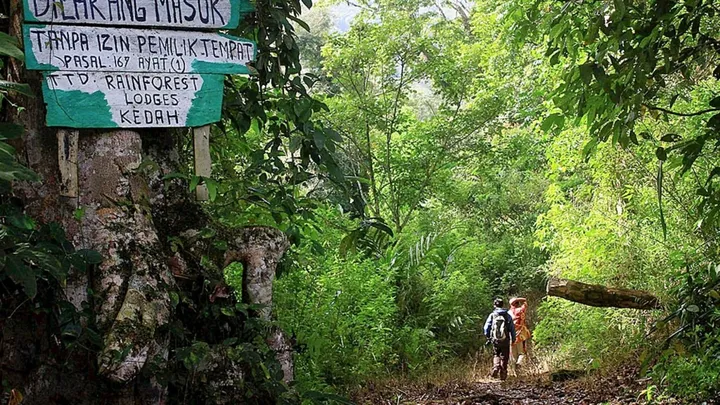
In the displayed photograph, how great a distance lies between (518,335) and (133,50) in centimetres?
818

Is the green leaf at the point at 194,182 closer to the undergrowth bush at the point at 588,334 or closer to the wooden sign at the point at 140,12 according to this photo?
the wooden sign at the point at 140,12

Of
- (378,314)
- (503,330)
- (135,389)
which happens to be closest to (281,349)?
(135,389)

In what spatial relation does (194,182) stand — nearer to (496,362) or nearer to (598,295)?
(598,295)

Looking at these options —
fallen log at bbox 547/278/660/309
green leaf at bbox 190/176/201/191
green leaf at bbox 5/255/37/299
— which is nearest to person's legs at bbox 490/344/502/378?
fallen log at bbox 547/278/660/309

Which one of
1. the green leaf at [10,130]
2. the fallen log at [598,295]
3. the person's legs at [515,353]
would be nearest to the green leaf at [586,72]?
the green leaf at [10,130]

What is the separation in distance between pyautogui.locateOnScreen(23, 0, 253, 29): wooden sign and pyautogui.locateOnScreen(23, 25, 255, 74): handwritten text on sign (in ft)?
0.11

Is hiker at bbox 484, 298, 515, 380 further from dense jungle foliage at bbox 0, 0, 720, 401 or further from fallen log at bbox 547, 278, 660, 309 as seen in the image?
fallen log at bbox 547, 278, 660, 309

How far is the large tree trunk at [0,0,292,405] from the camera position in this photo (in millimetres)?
2387

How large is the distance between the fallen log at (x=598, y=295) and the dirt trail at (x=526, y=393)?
74cm

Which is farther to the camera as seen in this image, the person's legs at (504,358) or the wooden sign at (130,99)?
the person's legs at (504,358)

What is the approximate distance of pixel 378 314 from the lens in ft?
25.5

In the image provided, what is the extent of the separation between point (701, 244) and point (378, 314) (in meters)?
3.31

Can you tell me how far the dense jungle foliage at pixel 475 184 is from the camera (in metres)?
3.15

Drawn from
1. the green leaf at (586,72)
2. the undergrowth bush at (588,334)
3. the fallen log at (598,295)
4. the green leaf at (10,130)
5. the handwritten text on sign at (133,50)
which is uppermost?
the handwritten text on sign at (133,50)
